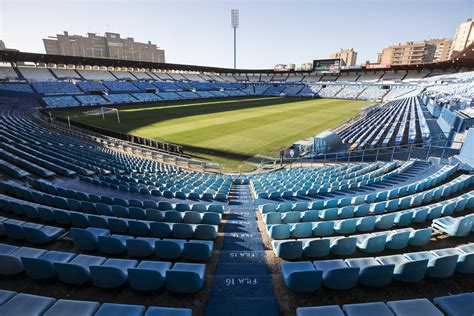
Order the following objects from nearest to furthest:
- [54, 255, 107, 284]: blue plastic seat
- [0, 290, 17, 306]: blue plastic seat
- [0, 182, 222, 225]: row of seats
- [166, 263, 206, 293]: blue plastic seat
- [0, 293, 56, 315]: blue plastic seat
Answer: [0, 293, 56, 315]: blue plastic seat, [0, 290, 17, 306]: blue plastic seat, [166, 263, 206, 293]: blue plastic seat, [54, 255, 107, 284]: blue plastic seat, [0, 182, 222, 225]: row of seats

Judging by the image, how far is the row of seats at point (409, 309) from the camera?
9.81ft

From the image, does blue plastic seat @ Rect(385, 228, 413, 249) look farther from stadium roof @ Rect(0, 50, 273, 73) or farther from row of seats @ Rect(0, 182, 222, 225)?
stadium roof @ Rect(0, 50, 273, 73)

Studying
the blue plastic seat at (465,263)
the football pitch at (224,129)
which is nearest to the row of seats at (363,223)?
the blue plastic seat at (465,263)

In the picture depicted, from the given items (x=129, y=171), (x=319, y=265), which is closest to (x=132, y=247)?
(x=319, y=265)

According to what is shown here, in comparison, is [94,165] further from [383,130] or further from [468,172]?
[383,130]

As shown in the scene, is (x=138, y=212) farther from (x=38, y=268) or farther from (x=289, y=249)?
(x=289, y=249)

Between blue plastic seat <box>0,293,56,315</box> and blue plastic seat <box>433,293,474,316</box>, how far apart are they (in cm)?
522

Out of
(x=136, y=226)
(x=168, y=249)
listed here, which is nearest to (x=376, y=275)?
(x=168, y=249)

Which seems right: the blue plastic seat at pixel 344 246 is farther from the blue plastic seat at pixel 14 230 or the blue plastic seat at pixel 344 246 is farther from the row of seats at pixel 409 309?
the blue plastic seat at pixel 14 230

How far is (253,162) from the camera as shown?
1872 centimetres

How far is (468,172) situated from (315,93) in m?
65.7

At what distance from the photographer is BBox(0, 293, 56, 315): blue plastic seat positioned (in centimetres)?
305

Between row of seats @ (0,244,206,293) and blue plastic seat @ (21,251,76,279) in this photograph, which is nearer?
row of seats @ (0,244,206,293)

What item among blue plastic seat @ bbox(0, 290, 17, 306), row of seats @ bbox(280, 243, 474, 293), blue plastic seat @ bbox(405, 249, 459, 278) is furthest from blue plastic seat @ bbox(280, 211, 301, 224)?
blue plastic seat @ bbox(0, 290, 17, 306)
